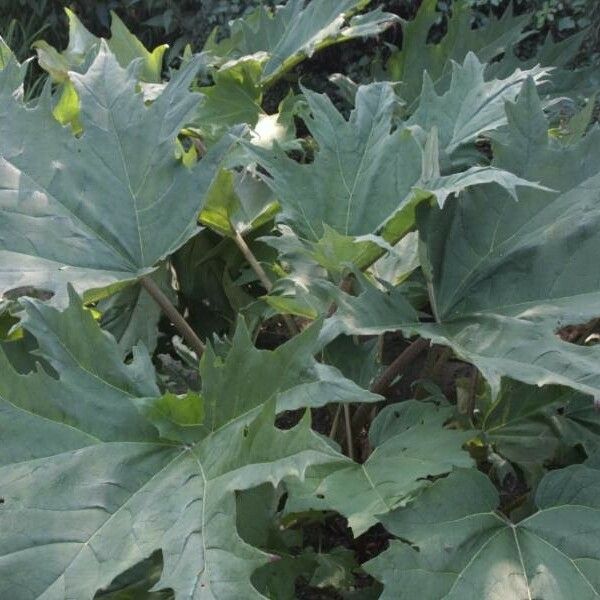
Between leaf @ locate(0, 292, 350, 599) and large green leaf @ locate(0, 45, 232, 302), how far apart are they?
0.71 ft

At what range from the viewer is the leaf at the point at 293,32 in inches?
73.6

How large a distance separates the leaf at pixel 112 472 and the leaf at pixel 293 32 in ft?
3.31

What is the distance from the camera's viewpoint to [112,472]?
100 centimetres

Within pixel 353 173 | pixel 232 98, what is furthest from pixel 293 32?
pixel 353 173

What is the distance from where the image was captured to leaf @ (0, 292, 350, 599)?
2.90 feet

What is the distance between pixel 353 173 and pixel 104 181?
0.37 metres

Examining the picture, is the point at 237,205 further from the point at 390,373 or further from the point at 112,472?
the point at 112,472

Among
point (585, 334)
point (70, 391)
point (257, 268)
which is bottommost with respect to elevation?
point (585, 334)

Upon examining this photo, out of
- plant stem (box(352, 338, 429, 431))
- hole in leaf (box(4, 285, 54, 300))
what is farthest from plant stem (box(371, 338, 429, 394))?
hole in leaf (box(4, 285, 54, 300))

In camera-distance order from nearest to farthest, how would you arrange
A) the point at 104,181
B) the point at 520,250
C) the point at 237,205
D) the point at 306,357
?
the point at 306,357 < the point at 520,250 < the point at 104,181 < the point at 237,205

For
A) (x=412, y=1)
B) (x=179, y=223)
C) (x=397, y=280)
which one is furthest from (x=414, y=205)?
(x=412, y=1)

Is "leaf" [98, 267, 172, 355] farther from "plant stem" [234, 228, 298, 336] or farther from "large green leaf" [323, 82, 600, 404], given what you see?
"large green leaf" [323, 82, 600, 404]

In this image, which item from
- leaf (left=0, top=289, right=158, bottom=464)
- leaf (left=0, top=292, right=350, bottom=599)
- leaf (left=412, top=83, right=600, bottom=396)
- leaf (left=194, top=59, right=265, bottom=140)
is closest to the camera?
leaf (left=0, top=292, right=350, bottom=599)

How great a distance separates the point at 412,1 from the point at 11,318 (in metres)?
2.40
